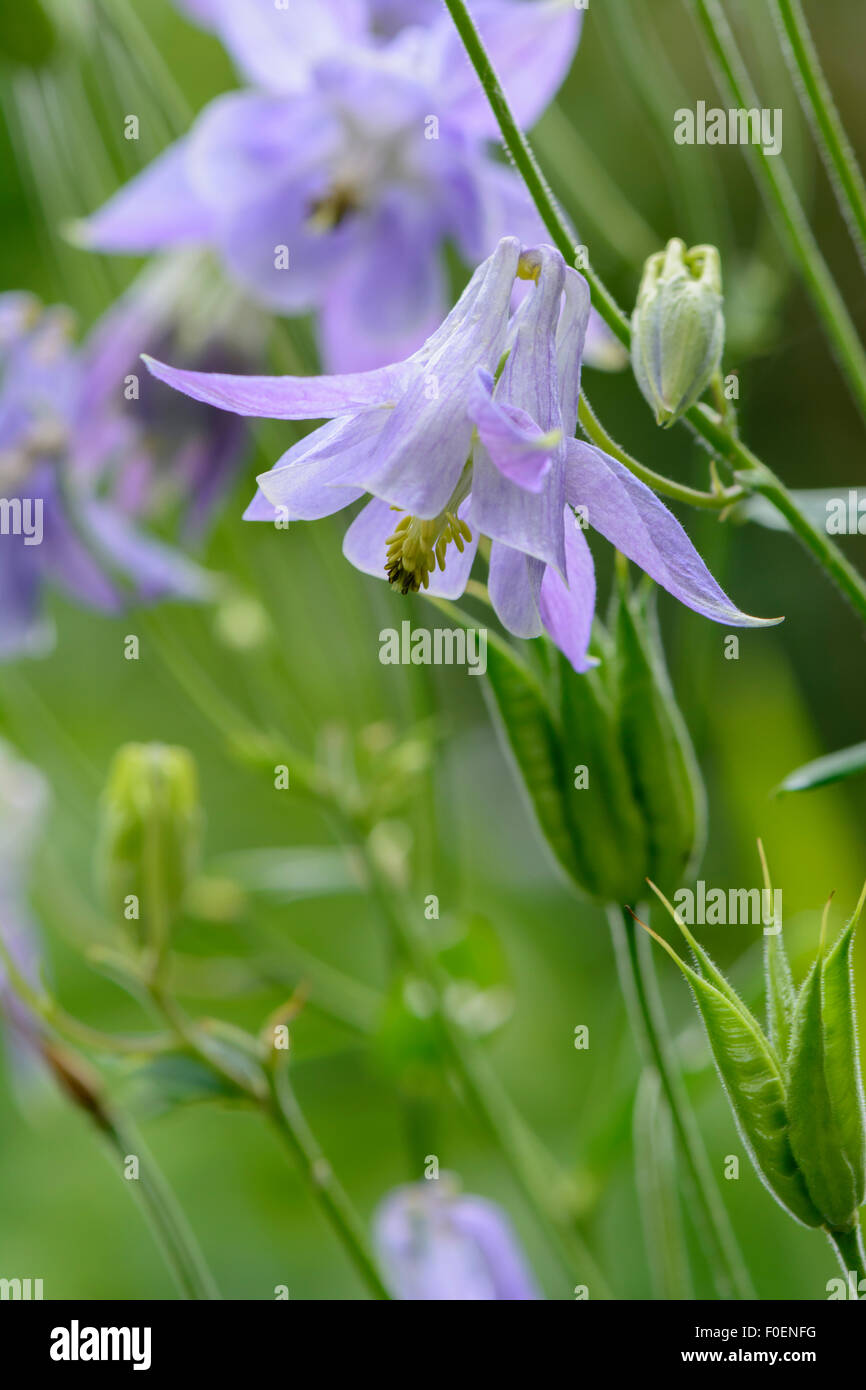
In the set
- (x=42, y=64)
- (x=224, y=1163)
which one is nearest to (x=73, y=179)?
(x=42, y=64)

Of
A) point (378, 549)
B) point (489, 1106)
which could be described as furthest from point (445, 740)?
point (378, 549)

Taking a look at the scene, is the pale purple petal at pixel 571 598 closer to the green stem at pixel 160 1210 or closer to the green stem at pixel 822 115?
the green stem at pixel 822 115

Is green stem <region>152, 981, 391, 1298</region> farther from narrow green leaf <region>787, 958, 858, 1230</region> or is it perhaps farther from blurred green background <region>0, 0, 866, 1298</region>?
narrow green leaf <region>787, 958, 858, 1230</region>

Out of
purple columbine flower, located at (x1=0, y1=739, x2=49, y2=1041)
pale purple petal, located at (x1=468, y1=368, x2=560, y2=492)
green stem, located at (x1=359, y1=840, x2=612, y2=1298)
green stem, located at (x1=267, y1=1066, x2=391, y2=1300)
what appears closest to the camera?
pale purple petal, located at (x1=468, y1=368, x2=560, y2=492)

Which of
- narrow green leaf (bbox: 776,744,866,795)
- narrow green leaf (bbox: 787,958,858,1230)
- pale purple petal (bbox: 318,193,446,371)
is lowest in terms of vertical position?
narrow green leaf (bbox: 787,958,858,1230)

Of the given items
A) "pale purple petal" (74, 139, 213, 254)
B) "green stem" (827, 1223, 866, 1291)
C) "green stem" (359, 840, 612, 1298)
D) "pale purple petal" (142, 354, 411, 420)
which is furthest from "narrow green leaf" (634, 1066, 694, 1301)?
"pale purple petal" (74, 139, 213, 254)

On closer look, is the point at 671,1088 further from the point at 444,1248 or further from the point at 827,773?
the point at 444,1248

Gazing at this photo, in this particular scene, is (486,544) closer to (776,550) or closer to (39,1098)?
(39,1098)
